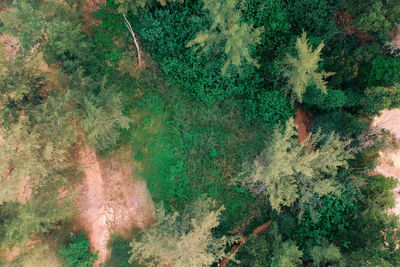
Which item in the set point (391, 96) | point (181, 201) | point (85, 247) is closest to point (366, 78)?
point (391, 96)

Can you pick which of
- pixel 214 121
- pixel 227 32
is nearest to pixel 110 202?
pixel 214 121

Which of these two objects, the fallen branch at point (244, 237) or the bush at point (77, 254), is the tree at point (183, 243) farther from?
the bush at point (77, 254)

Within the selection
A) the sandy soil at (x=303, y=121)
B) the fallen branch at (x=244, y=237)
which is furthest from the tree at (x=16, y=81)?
the sandy soil at (x=303, y=121)

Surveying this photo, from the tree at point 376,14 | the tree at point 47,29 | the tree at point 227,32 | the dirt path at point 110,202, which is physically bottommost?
the dirt path at point 110,202

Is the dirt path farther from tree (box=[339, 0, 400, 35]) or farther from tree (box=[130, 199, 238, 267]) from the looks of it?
tree (box=[339, 0, 400, 35])

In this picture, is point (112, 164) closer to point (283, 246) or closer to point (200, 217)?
point (200, 217)

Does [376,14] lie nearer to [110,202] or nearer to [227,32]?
[227,32]
